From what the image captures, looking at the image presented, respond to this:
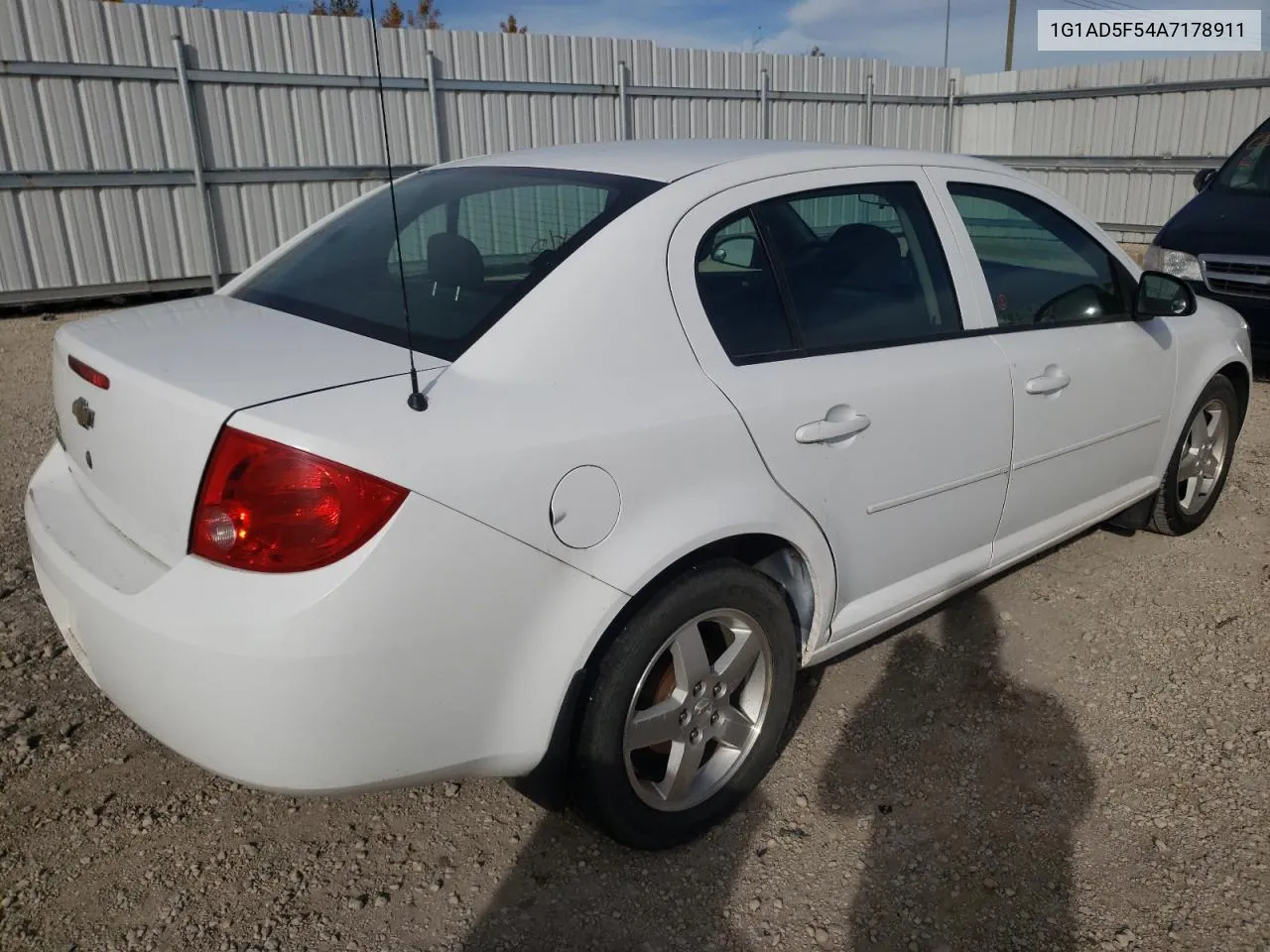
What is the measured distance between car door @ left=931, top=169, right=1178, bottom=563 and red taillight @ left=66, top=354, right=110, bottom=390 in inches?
92.5

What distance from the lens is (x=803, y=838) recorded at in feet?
8.71

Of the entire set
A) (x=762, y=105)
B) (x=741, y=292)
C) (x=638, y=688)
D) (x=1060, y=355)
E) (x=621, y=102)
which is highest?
(x=621, y=102)

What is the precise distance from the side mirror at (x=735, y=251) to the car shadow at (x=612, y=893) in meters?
1.44

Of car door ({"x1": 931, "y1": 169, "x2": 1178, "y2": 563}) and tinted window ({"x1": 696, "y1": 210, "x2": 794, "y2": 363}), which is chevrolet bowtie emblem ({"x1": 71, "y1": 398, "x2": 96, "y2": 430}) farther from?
car door ({"x1": 931, "y1": 169, "x2": 1178, "y2": 563})

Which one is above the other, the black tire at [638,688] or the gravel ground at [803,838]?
the black tire at [638,688]

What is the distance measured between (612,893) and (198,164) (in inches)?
358

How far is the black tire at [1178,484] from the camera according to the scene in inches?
165

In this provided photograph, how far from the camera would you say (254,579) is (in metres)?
1.94

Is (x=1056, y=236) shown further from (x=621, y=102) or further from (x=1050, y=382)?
(x=621, y=102)

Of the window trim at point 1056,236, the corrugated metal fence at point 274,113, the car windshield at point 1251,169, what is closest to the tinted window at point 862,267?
the window trim at point 1056,236

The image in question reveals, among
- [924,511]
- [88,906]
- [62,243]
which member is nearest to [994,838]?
[924,511]

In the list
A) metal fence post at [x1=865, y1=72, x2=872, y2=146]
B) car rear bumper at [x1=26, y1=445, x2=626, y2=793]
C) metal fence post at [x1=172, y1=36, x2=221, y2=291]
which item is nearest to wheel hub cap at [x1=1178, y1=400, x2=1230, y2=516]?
car rear bumper at [x1=26, y1=445, x2=626, y2=793]

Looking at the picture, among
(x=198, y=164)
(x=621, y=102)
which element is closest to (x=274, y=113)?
(x=198, y=164)

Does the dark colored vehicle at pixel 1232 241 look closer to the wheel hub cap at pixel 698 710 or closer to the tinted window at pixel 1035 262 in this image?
the tinted window at pixel 1035 262
